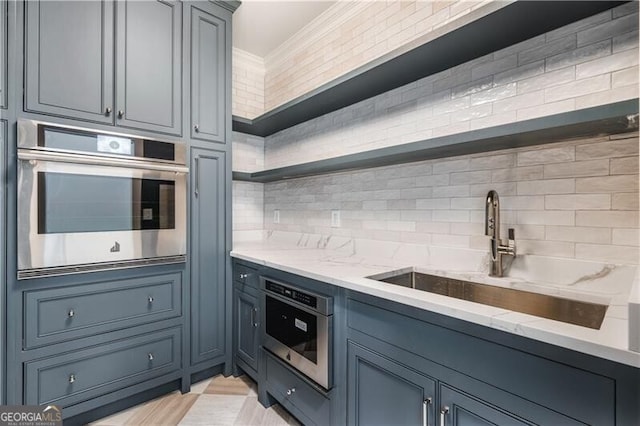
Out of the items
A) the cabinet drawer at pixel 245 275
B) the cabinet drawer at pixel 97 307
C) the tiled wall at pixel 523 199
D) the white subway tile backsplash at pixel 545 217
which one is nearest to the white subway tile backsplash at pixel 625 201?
the tiled wall at pixel 523 199

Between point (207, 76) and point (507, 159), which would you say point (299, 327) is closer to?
point (507, 159)

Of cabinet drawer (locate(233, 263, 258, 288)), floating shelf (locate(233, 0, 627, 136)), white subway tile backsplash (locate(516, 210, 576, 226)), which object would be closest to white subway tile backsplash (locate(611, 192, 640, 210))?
white subway tile backsplash (locate(516, 210, 576, 226))

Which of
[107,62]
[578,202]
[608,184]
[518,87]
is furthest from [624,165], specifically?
[107,62]

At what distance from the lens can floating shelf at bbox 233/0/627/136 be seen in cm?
110

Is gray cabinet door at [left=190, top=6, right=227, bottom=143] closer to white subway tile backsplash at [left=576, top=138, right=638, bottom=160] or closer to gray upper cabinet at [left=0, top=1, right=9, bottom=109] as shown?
gray upper cabinet at [left=0, top=1, right=9, bottom=109]

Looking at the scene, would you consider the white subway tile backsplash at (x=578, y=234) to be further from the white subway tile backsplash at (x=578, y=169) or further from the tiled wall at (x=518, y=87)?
the tiled wall at (x=518, y=87)

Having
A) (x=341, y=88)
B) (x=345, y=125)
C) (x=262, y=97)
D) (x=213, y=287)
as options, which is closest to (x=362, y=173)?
(x=345, y=125)

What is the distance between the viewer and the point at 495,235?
1298mm

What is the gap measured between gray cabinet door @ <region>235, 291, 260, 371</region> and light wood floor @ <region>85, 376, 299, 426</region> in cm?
21

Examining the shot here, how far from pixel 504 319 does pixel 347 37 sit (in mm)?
2071

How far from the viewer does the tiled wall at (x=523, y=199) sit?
1089 millimetres

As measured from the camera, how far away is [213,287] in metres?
2.12

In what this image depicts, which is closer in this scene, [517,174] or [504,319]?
[504,319]

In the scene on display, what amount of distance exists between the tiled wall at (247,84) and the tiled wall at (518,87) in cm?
122
